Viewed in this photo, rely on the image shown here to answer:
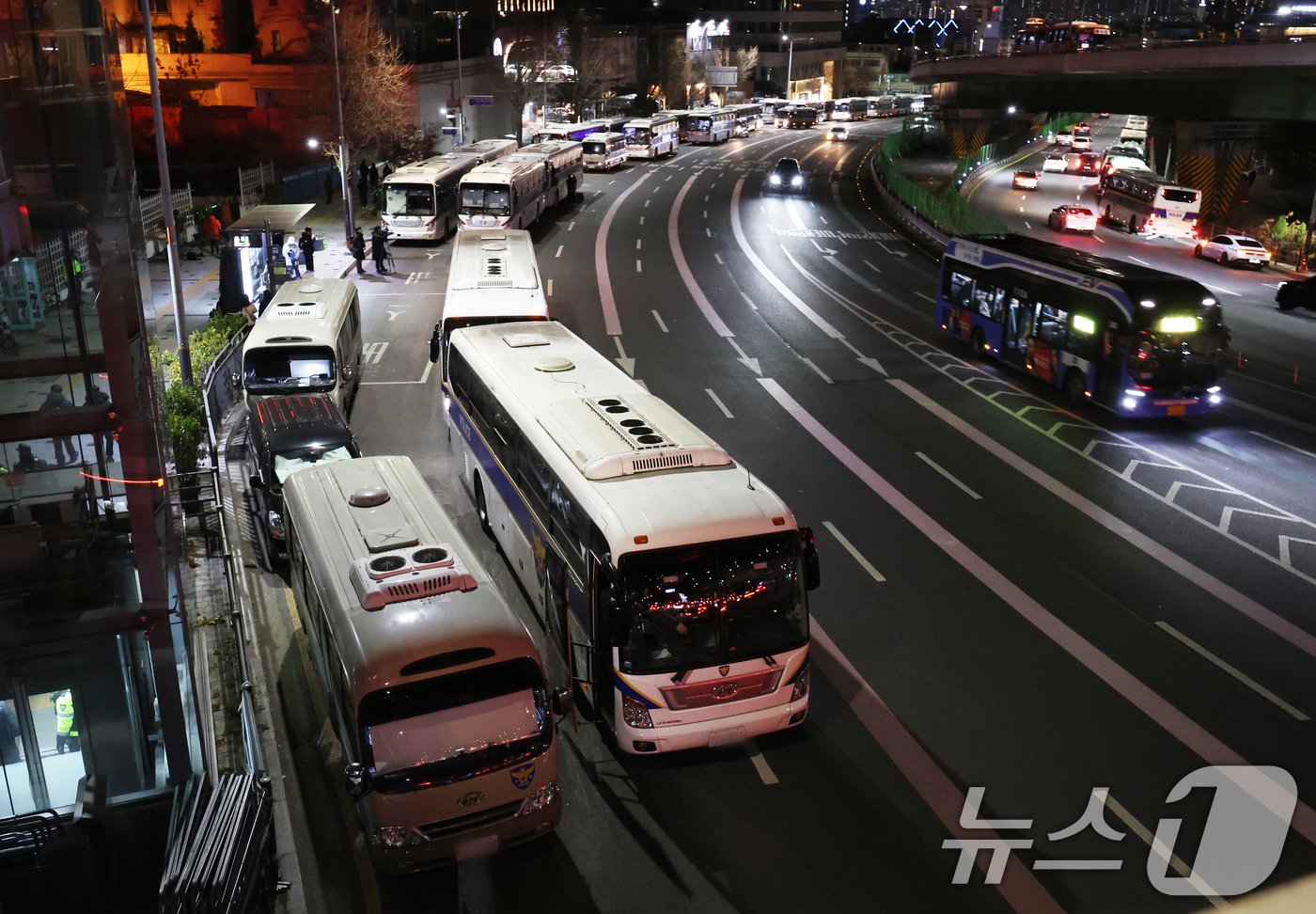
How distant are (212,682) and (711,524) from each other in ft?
20.3

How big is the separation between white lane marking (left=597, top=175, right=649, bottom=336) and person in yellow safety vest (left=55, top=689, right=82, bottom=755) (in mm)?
20295

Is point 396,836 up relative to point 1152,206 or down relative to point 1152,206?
down

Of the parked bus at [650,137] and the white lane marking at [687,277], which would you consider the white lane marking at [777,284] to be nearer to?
the white lane marking at [687,277]

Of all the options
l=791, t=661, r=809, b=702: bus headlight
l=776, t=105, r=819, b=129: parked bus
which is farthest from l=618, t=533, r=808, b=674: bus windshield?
l=776, t=105, r=819, b=129: parked bus

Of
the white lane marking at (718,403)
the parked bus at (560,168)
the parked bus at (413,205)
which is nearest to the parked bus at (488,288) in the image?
the white lane marking at (718,403)

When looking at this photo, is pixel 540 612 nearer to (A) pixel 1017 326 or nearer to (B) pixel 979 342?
(A) pixel 1017 326

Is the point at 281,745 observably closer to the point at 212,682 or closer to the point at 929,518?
the point at 212,682

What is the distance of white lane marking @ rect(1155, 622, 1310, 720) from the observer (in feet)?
41.5

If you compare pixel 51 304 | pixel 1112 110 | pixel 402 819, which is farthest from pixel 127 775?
pixel 1112 110

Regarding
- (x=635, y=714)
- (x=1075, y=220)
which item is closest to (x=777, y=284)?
(x=1075, y=220)

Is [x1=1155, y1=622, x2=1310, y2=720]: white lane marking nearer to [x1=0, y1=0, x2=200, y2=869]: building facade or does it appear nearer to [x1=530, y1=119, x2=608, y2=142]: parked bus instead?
[x1=0, y1=0, x2=200, y2=869]: building facade

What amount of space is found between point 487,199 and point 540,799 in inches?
1302

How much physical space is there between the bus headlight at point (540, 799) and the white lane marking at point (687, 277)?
832 inches

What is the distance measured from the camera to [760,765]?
11383 mm
